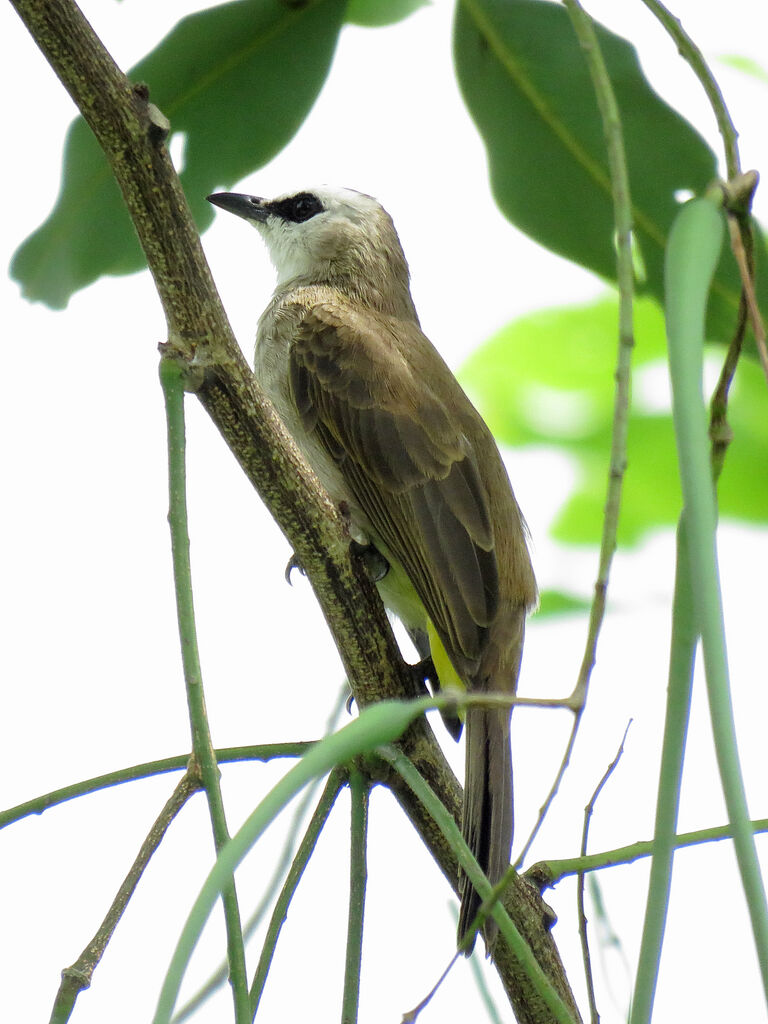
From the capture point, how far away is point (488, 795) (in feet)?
5.47

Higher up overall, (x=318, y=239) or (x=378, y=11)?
(x=318, y=239)

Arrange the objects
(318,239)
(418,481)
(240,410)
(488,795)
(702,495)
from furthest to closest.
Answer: (318,239)
(418,481)
(488,795)
(240,410)
(702,495)

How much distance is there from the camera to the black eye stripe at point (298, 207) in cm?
327

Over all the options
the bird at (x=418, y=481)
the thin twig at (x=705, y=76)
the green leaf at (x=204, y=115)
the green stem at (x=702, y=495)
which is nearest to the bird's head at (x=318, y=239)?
the bird at (x=418, y=481)

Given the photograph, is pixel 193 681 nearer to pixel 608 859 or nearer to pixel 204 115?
pixel 608 859

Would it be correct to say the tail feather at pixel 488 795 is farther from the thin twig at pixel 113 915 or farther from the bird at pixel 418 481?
the thin twig at pixel 113 915

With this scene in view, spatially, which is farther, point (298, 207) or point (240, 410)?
point (298, 207)

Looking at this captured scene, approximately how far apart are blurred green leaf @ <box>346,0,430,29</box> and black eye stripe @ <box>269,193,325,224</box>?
143 centimetres

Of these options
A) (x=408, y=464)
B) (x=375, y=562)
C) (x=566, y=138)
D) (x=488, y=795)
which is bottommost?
(x=488, y=795)

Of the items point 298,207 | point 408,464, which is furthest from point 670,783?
point 298,207

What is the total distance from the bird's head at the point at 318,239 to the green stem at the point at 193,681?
201cm

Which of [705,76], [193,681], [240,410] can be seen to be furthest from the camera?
[240,410]

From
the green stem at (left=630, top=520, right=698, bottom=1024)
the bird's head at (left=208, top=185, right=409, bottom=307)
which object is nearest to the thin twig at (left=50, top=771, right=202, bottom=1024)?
the green stem at (left=630, top=520, right=698, bottom=1024)

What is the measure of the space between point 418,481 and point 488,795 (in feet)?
2.29
